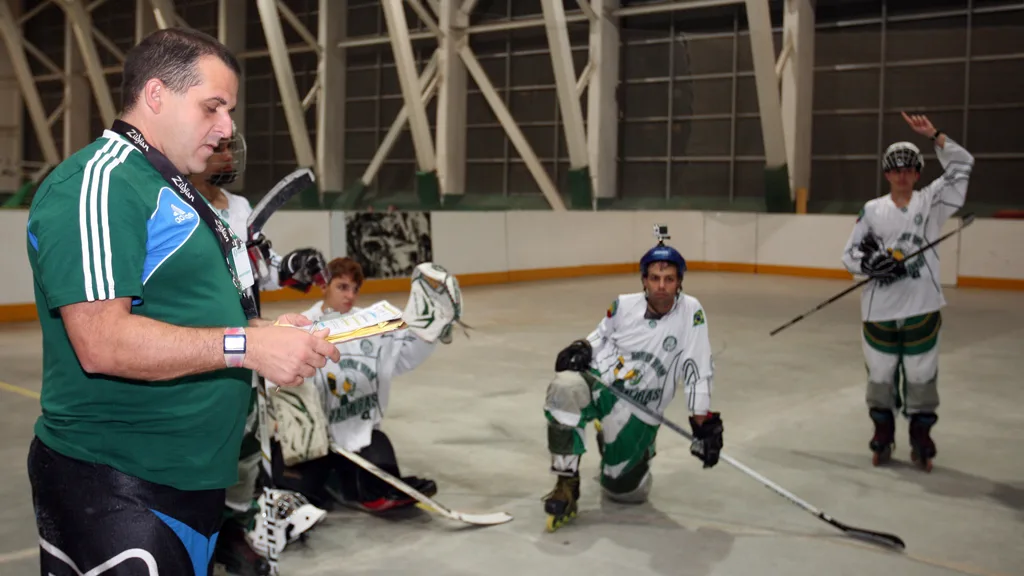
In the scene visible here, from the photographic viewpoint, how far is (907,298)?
18.5ft

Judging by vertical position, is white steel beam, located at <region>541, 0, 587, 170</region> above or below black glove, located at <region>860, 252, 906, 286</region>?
above

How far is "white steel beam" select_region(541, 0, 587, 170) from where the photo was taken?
20.0 meters

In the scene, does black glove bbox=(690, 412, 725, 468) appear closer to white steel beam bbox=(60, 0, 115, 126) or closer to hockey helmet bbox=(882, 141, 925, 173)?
hockey helmet bbox=(882, 141, 925, 173)

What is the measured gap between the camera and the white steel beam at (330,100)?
26109 mm

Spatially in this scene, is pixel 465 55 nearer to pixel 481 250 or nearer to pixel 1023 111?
pixel 481 250

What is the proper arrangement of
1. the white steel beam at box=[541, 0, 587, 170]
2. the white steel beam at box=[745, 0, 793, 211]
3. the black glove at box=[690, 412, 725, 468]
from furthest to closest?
the white steel beam at box=[541, 0, 587, 170], the white steel beam at box=[745, 0, 793, 211], the black glove at box=[690, 412, 725, 468]

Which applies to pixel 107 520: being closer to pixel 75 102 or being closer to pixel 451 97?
pixel 451 97

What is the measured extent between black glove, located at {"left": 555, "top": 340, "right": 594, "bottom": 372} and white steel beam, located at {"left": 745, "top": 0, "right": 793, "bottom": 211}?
45.9 ft

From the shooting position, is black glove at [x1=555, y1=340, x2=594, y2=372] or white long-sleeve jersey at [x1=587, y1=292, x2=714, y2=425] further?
white long-sleeve jersey at [x1=587, y1=292, x2=714, y2=425]

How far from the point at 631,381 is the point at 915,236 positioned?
215 centimetres

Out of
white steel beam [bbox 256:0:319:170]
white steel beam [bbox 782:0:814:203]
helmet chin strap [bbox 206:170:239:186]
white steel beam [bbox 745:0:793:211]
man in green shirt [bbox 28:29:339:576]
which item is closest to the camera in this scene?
man in green shirt [bbox 28:29:339:576]

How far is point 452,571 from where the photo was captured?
3.97m

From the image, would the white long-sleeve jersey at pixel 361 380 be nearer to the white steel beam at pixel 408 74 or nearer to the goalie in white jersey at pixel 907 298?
the goalie in white jersey at pixel 907 298

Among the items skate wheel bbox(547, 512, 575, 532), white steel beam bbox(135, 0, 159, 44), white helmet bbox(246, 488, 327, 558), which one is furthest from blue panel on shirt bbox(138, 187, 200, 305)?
white steel beam bbox(135, 0, 159, 44)
